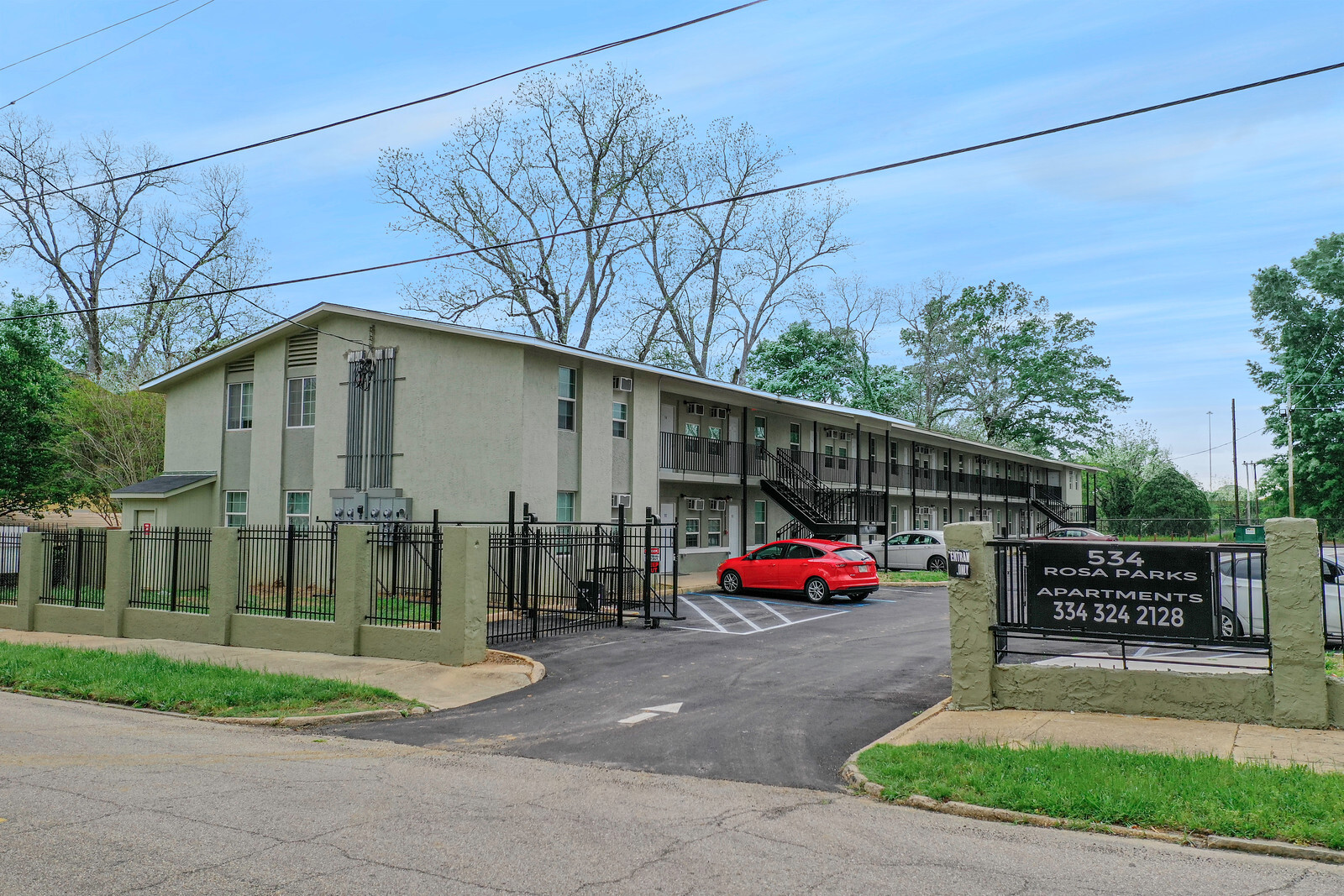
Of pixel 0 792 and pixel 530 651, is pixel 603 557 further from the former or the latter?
pixel 0 792

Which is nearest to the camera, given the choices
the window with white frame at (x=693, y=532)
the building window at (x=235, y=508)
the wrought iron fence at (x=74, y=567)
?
the wrought iron fence at (x=74, y=567)

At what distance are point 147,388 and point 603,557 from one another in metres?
18.3

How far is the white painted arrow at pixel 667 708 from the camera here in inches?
418

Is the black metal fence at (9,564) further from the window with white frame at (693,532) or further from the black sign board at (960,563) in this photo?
the black sign board at (960,563)

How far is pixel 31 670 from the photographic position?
1338 centimetres

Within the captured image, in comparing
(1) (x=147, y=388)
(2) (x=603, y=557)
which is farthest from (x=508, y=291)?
(2) (x=603, y=557)

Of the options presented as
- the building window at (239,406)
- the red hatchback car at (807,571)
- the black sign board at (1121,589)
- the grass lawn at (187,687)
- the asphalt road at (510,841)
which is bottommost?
the grass lawn at (187,687)

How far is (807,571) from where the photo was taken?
76.3 ft

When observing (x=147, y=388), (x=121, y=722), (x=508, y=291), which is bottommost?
(x=121, y=722)

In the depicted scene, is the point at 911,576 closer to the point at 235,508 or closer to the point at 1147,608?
the point at 235,508

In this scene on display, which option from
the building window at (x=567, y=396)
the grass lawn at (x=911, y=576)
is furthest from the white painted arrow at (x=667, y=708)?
the grass lawn at (x=911, y=576)

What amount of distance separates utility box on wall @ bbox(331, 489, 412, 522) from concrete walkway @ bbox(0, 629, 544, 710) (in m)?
7.59

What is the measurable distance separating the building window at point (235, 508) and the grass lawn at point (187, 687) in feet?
43.5

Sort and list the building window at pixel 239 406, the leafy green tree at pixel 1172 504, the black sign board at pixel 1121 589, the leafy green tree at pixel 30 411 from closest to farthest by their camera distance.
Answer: the black sign board at pixel 1121 589, the building window at pixel 239 406, the leafy green tree at pixel 30 411, the leafy green tree at pixel 1172 504
